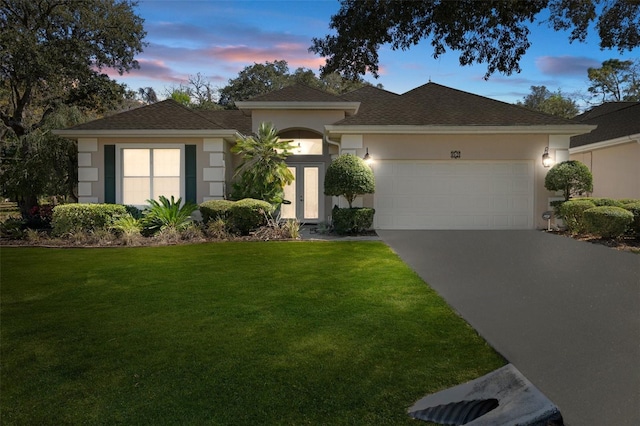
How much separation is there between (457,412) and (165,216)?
35.6 ft

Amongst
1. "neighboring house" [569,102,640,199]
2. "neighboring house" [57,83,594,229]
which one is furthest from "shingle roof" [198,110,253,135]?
"neighboring house" [569,102,640,199]

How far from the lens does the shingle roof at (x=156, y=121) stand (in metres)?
13.7

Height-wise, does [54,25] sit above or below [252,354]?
above

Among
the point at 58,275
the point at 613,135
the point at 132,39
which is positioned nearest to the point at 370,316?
the point at 58,275

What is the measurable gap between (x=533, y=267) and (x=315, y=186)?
29.6 ft

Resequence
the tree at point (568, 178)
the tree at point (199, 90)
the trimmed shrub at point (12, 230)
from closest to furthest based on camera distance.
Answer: the trimmed shrub at point (12, 230) → the tree at point (568, 178) → the tree at point (199, 90)

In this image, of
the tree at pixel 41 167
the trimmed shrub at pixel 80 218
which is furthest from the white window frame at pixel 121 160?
the tree at pixel 41 167

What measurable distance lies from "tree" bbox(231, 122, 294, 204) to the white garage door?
3.02 metres

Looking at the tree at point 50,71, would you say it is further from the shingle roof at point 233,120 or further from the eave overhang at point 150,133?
the shingle roof at point 233,120

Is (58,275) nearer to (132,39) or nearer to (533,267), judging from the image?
(533,267)

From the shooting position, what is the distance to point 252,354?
14.3 ft

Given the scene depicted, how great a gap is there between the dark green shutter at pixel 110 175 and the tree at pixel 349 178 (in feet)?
21.1

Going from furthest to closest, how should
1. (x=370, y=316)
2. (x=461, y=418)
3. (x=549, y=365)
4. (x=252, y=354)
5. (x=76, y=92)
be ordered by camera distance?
(x=76, y=92)
(x=370, y=316)
(x=252, y=354)
(x=549, y=365)
(x=461, y=418)

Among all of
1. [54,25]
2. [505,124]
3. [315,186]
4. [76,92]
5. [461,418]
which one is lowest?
[461,418]
